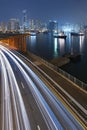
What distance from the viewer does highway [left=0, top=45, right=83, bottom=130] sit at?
788 inches

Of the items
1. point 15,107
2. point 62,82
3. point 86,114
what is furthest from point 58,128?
point 62,82

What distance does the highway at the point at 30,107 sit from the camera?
20.0 metres

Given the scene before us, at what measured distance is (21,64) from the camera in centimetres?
4941

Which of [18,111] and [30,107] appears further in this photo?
[30,107]

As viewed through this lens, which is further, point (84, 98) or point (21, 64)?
point (21, 64)

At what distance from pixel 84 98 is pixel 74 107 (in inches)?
128

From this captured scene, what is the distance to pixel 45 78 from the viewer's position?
37.0 m

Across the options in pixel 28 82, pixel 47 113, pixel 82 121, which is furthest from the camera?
pixel 28 82

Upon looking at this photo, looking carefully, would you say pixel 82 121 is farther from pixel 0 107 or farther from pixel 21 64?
pixel 21 64

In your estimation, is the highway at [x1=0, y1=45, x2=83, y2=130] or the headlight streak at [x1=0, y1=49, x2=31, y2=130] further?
the highway at [x1=0, y1=45, x2=83, y2=130]

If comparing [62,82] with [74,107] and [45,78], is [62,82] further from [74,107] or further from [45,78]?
[74,107]

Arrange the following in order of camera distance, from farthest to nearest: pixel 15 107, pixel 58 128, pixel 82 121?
1. pixel 15 107
2. pixel 82 121
3. pixel 58 128

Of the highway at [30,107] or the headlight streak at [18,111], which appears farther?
the highway at [30,107]

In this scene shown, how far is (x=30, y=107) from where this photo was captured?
80.8 ft
